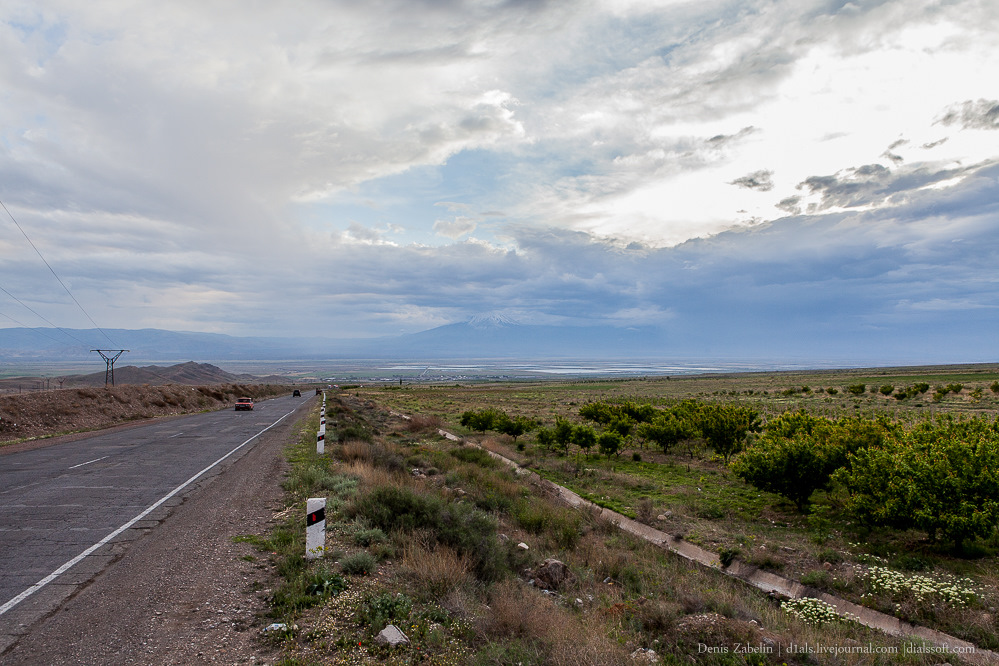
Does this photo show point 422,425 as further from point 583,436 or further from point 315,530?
point 315,530

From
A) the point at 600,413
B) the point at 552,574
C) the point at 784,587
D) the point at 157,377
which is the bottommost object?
the point at 784,587

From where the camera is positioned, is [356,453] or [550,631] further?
[356,453]

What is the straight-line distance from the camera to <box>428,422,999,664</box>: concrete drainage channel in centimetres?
659

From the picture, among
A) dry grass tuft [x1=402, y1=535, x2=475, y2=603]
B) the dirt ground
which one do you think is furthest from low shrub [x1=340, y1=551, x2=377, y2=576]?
the dirt ground

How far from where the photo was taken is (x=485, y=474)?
16.3 m

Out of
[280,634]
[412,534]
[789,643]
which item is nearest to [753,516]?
[789,643]

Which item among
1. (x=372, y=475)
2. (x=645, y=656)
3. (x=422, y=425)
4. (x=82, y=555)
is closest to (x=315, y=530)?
(x=82, y=555)

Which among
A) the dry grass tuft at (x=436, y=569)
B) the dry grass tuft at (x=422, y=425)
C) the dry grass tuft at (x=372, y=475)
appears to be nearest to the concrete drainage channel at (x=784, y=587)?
the dry grass tuft at (x=372, y=475)

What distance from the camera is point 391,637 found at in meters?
4.97

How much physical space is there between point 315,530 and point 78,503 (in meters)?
6.85

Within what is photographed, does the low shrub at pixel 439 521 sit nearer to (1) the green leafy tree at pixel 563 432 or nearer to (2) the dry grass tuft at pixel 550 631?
(2) the dry grass tuft at pixel 550 631

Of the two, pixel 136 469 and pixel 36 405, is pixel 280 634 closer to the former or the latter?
pixel 136 469

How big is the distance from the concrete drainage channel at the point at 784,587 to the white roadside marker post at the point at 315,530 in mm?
7852

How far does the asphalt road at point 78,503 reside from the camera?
6.01 metres
